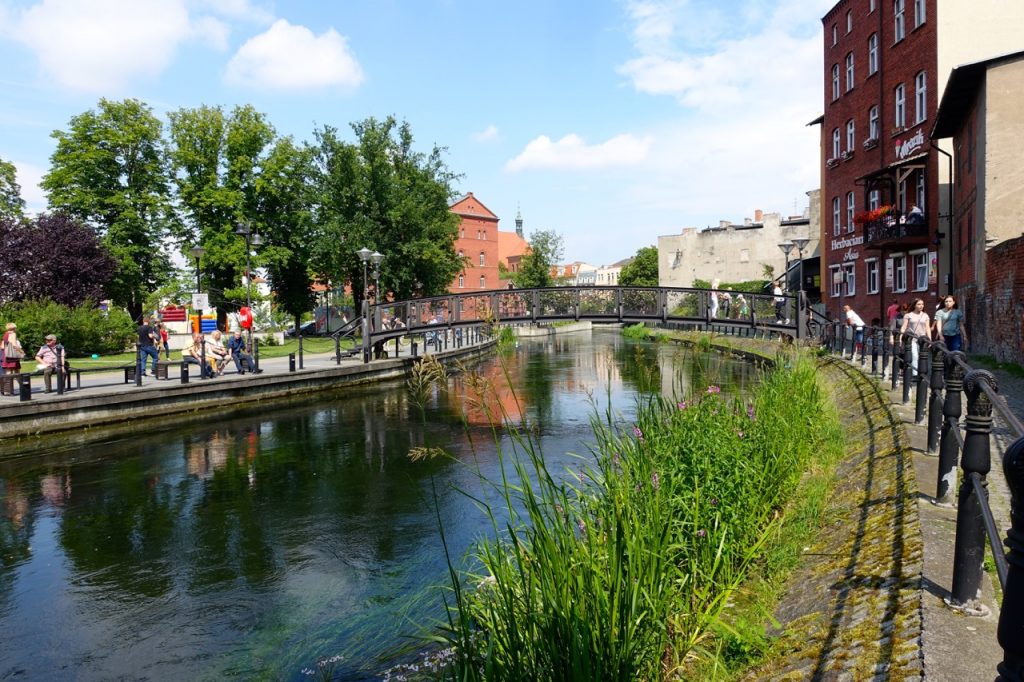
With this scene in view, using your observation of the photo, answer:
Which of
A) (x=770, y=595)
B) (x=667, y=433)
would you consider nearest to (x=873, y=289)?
(x=667, y=433)

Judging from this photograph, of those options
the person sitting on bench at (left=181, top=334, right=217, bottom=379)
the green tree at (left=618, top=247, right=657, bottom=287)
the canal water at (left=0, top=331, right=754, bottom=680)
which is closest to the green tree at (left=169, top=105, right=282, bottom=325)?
the person sitting on bench at (left=181, top=334, right=217, bottom=379)

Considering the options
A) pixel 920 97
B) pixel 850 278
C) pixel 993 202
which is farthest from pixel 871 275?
pixel 993 202

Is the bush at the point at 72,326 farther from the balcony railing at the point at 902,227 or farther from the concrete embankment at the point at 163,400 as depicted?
the balcony railing at the point at 902,227

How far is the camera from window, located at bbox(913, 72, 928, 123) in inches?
985

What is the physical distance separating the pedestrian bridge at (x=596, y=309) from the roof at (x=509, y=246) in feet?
332

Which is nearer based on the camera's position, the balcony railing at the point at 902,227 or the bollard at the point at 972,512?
the bollard at the point at 972,512

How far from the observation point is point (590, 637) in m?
3.16

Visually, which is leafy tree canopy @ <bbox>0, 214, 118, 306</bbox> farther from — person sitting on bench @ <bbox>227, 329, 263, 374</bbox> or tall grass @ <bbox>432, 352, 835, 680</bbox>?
tall grass @ <bbox>432, 352, 835, 680</bbox>

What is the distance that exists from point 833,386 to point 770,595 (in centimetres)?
926

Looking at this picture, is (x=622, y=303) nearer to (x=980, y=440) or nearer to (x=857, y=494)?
(x=857, y=494)

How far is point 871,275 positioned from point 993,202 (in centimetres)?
1269

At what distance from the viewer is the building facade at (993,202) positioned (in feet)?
47.0

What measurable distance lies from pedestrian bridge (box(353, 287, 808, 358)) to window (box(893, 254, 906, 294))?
22.0 feet

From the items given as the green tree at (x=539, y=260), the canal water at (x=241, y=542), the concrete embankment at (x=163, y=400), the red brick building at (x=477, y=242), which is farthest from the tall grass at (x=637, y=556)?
the red brick building at (x=477, y=242)
